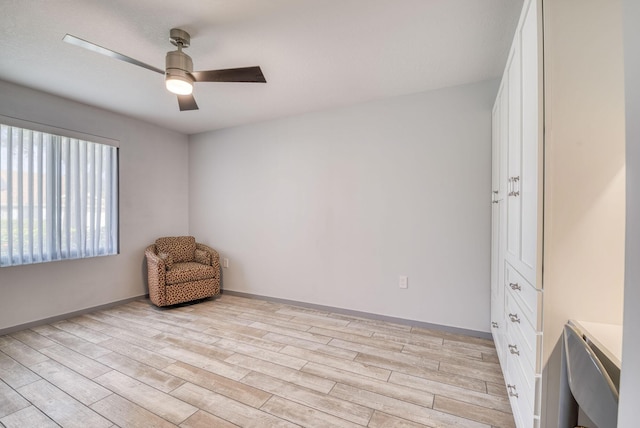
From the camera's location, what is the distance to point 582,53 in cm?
104

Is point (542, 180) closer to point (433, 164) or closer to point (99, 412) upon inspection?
point (433, 164)

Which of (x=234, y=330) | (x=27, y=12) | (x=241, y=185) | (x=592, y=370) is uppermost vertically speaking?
(x=27, y=12)

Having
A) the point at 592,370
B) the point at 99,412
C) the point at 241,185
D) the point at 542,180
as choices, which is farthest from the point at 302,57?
the point at 99,412

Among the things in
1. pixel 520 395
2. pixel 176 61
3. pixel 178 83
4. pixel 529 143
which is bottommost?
pixel 520 395

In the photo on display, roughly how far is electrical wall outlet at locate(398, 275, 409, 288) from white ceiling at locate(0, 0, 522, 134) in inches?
75.7

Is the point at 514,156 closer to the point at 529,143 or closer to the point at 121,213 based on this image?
the point at 529,143

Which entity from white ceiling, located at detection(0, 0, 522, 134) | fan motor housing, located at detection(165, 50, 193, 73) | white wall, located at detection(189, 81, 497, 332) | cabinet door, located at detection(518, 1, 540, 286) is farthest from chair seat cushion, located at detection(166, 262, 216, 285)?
cabinet door, located at detection(518, 1, 540, 286)

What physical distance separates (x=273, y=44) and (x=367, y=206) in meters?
1.78

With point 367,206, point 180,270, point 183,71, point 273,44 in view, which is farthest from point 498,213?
point 180,270

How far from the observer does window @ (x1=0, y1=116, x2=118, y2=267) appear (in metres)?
2.58

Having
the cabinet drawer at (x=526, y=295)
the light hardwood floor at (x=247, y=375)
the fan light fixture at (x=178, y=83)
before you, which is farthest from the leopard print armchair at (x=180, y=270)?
the cabinet drawer at (x=526, y=295)

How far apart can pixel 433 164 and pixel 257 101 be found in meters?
2.01

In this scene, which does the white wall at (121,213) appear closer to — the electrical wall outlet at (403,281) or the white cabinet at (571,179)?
the electrical wall outlet at (403,281)

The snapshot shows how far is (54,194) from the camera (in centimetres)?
286
